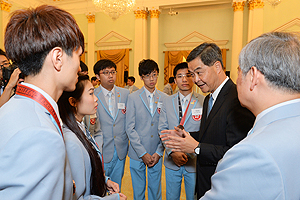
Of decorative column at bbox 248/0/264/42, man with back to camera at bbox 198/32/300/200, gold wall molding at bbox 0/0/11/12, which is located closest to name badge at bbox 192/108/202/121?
man with back to camera at bbox 198/32/300/200

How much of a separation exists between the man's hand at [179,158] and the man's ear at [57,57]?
1913mm

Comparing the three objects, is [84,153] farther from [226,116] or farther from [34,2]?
[34,2]

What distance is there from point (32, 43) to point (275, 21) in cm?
1024

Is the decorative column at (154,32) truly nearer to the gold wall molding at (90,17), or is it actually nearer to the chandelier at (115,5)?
the chandelier at (115,5)

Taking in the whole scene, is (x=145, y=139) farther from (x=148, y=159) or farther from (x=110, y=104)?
(x=110, y=104)

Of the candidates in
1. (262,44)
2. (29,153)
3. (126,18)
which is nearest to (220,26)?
(126,18)

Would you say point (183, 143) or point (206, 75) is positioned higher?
point (206, 75)

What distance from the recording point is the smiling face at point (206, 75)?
192 centimetres

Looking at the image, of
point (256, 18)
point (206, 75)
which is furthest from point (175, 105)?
point (256, 18)

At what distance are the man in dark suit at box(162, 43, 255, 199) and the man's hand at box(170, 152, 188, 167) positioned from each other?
595 millimetres

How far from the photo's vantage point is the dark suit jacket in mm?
1498

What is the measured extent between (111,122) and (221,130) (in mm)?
1659

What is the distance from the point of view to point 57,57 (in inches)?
34.0

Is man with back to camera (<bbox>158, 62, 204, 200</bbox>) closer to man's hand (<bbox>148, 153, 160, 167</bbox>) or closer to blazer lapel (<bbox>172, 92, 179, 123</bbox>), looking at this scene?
blazer lapel (<bbox>172, 92, 179, 123</bbox>)
